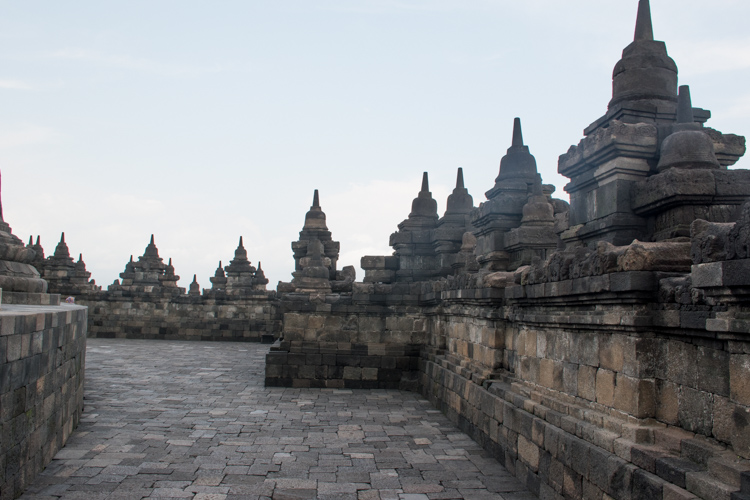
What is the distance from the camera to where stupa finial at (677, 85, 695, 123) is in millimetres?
6125

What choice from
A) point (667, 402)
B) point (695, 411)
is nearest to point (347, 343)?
point (667, 402)

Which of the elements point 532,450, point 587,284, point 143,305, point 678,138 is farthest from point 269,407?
point 143,305

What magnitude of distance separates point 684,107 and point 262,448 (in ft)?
19.7

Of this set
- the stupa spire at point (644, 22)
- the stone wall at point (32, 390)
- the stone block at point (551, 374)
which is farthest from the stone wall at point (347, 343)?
the stupa spire at point (644, 22)

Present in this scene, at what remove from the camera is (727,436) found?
3578mm

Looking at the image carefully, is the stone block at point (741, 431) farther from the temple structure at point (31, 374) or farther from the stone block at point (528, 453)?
the temple structure at point (31, 374)

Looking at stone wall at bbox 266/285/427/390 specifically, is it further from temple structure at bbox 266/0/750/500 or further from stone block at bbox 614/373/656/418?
stone block at bbox 614/373/656/418

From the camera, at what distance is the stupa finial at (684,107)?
612cm

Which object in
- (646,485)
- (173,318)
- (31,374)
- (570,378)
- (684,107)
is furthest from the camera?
(173,318)

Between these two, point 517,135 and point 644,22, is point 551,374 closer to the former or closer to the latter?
point 644,22

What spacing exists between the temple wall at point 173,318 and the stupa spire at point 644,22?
19.9 metres

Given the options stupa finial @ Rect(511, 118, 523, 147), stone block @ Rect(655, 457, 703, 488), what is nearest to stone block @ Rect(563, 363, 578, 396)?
stone block @ Rect(655, 457, 703, 488)

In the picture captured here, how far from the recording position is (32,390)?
5.70 metres

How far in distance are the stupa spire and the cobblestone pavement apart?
4790mm
